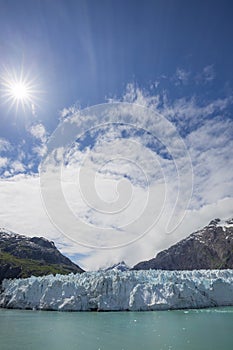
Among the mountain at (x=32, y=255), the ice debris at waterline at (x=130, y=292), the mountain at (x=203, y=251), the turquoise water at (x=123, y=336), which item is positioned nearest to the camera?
the turquoise water at (x=123, y=336)

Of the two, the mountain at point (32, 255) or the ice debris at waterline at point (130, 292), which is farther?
the mountain at point (32, 255)

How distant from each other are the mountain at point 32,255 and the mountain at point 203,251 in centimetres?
4124

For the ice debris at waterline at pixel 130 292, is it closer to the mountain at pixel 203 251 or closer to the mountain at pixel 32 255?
the mountain at pixel 32 255

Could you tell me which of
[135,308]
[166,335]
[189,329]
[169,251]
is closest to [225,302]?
[135,308]

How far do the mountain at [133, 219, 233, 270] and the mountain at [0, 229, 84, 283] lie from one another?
41.2m

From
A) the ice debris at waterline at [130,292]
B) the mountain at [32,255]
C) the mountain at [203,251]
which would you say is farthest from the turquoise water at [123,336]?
the mountain at [203,251]

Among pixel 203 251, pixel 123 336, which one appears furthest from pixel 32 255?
pixel 123 336

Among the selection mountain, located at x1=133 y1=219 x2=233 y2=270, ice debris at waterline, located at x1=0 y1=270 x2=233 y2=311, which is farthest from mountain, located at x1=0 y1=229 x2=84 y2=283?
mountain, located at x1=133 y1=219 x2=233 y2=270

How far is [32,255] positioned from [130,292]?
206 feet

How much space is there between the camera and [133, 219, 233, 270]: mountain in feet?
342

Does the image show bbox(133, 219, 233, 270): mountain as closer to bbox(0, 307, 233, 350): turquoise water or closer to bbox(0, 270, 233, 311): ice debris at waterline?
bbox(0, 270, 233, 311): ice debris at waterline

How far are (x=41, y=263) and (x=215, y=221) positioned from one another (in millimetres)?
72240

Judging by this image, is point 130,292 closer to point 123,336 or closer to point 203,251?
point 123,336

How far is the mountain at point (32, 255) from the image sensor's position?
238ft
